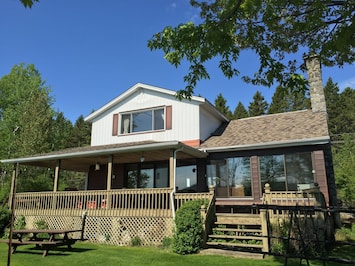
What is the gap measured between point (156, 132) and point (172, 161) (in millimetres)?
4109

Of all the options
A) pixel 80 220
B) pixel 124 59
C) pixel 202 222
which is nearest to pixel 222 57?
pixel 202 222

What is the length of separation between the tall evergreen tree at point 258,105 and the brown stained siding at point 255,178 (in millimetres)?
33068

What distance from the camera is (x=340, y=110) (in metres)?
45.9

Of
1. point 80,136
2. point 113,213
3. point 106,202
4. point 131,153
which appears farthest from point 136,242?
point 80,136

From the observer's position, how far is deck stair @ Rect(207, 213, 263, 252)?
346 inches

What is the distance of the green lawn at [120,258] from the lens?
7445 mm

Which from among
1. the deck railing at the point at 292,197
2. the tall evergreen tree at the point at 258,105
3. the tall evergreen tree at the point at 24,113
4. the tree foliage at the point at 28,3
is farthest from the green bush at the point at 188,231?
the tall evergreen tree at the point at 258,105

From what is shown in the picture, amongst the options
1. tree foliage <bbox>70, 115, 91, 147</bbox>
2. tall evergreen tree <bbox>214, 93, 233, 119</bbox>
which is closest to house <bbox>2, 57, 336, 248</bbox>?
tall evergreen tree <bbox>214, 93, 233, 119</bbox>

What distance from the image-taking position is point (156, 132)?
14.7 m

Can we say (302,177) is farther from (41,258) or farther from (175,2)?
(41,258)

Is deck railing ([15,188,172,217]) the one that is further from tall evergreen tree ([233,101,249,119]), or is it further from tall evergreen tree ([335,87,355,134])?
tall evergreen tree ([335,87,355,134])

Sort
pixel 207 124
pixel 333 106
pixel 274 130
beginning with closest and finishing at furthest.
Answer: pixel 274 130 → pixel 207 124 → pixel 333 106

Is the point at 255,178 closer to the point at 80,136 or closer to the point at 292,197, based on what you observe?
the point at 292,197

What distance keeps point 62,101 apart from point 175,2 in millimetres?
27930
